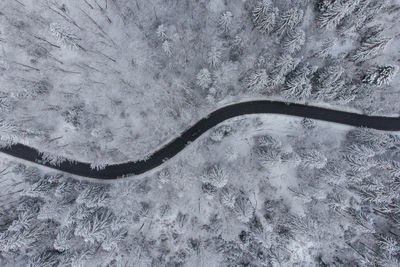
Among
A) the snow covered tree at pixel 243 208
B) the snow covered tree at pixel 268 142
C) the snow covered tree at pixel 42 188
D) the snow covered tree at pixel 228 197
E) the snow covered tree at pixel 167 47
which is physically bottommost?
the snow covered tree at pixel 243 208

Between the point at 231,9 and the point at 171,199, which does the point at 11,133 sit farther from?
the point at 231,9

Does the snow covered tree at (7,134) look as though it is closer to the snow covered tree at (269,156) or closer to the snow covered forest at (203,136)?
the snow covered forest at (203,136)

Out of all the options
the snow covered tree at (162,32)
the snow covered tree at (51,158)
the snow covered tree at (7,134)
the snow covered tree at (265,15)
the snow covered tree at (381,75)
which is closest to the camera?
the snow covered tree at (265,15)

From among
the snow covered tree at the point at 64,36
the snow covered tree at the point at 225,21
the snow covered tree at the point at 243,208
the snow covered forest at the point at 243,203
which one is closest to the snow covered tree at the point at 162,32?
the snow covered tree at the point at 225,21

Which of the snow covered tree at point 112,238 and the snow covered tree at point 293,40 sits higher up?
the snow covered tree at point 293,40

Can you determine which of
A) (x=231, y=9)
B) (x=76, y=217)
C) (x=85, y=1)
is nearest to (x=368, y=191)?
(x=231, y=9)

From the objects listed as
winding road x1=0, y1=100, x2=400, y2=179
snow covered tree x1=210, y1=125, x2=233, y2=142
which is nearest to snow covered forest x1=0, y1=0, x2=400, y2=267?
snow covered tree x1=210, y1=125, x2=233, y2=142

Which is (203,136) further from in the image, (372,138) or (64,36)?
(372,138)
